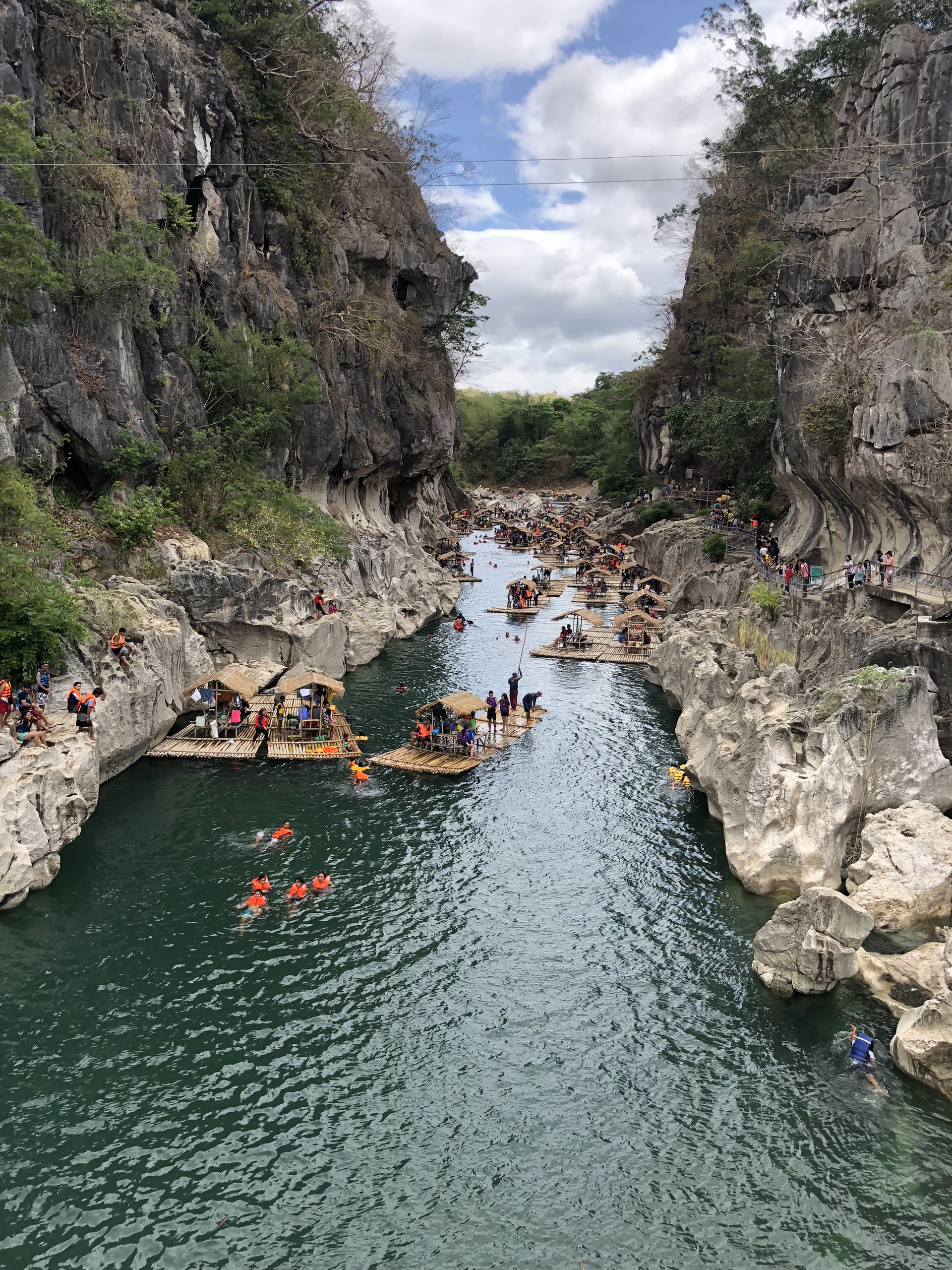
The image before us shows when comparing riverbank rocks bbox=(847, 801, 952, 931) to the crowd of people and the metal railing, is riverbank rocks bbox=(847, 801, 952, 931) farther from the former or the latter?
the crowd of people

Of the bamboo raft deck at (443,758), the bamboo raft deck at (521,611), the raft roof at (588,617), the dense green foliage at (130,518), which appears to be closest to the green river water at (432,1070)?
the bamboo raft deck at (443,758)

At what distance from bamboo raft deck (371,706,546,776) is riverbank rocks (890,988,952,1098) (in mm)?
13913

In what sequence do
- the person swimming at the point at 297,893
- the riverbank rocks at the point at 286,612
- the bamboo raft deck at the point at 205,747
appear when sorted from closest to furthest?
the person swimming at the point at 297,893 → the bamboo raft deck at the point at 205,747 → the riverbank rocks at the point at 286,612

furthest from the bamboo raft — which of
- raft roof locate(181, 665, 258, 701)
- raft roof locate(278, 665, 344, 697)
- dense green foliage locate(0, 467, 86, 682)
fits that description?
dense green foliage locate(0, 467, 86, 682)

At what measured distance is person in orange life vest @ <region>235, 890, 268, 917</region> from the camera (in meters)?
17.5

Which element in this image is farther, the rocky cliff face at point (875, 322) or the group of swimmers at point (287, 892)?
the rocky cliff face at point (875, 322)

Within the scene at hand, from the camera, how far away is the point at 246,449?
123 ft

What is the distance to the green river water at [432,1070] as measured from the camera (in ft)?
35.0

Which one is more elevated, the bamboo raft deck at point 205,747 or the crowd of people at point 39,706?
the crowd of people at point 39,706

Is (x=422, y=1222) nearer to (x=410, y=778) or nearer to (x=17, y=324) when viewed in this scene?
(x=410, y=778)

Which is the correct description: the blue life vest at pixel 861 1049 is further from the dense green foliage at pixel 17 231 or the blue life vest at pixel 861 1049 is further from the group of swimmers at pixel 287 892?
the dense green foliage at pixel 17 231

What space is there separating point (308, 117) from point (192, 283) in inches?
563

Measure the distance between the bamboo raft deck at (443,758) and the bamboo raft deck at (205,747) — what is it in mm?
3719

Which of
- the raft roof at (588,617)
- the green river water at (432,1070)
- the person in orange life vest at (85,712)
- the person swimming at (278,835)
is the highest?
the person in orange life vest at (85,712)
